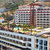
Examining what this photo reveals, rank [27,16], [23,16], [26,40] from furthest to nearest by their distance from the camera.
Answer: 1. [23,16]
2. [27,16]
3. [26,40]

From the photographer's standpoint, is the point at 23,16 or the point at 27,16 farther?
the point at 23,16

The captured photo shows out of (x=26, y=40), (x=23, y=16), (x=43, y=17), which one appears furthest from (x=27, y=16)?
(x=26, y=40)

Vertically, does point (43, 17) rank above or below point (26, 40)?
above

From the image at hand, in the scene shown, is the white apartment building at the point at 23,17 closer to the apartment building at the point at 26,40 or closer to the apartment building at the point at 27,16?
the apartment building at the point at 27,16

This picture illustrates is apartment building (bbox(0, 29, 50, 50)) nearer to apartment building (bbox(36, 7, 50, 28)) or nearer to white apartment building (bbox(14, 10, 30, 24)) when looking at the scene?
apartment building (bbox(36, 7, 50, 28))

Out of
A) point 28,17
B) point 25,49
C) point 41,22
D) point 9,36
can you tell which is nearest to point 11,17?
point 28,17

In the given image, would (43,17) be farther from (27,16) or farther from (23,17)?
(23,17)

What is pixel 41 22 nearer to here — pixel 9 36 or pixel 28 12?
pixel 28 12

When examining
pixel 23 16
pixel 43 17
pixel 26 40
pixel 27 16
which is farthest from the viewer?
pixel 23 16
